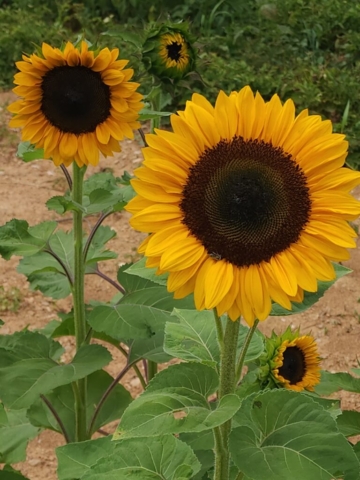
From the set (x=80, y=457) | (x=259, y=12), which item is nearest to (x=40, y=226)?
(x=80, y=457)

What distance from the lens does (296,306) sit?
899mm

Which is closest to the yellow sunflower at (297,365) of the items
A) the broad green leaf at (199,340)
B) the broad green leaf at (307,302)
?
the broad green leaf at (199,340)

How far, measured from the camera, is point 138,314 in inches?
51.1

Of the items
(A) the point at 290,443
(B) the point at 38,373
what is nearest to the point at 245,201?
(A) the point at 290,443

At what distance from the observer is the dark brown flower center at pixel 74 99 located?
133 centimetres

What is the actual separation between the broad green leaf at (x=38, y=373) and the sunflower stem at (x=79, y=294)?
54mm

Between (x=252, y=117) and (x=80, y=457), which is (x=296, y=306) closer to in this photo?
(x=252, y=117)

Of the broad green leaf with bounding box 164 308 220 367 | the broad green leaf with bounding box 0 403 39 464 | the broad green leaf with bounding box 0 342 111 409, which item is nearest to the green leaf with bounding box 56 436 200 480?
the broad green leaf with bounding box 164 308 220 367

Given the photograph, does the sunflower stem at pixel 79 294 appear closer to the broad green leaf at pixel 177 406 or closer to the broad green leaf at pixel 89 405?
the broad green leaf at pixel 89 405

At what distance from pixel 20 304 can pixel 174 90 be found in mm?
1112

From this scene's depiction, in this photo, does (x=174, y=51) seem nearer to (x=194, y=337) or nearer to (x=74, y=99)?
(x=74, y=99)

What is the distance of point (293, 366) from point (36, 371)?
457 millimetres

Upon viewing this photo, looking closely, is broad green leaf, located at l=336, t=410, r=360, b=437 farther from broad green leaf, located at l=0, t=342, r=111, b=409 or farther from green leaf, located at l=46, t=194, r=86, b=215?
green leaf, located at l=46, t=194, r=86, b=215

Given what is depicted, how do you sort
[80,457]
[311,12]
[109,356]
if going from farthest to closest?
[311,12], [109,356], [80,457]
